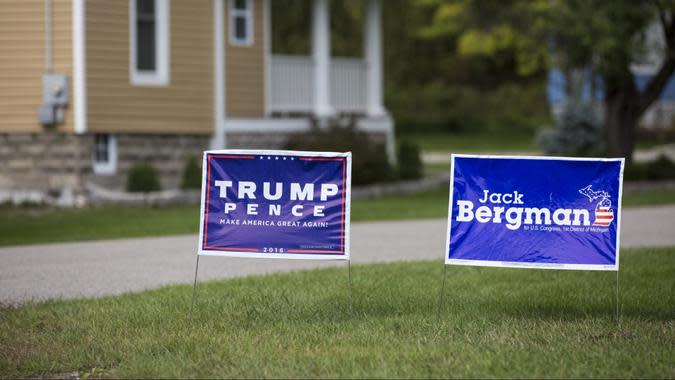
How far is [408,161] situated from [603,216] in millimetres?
15530

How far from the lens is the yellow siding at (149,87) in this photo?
2058cm

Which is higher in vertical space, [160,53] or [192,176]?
[160,53]

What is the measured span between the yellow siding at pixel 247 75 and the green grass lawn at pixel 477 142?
510 inches

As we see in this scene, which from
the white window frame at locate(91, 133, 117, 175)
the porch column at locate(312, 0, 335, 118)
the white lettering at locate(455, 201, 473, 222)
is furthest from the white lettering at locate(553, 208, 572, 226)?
the porch column at locate(312, 0, 335, 118)

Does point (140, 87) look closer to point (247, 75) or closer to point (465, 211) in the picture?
point (247, 75)

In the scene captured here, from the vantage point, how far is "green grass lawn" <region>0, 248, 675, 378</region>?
746 cm

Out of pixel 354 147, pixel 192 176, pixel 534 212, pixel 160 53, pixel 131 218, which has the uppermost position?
pixel 160 53

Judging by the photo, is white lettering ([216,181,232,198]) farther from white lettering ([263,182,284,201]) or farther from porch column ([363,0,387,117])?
porch column ([363,0,387,117])

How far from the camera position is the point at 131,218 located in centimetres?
1814

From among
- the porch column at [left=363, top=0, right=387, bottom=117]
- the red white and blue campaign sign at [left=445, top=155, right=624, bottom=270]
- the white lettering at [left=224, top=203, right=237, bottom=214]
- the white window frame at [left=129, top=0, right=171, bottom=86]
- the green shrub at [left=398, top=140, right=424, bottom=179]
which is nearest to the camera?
the red white and blue campaign sign at [left=445, top=155, right=624, bottom=270]

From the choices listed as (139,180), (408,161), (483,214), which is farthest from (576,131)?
(483,214)

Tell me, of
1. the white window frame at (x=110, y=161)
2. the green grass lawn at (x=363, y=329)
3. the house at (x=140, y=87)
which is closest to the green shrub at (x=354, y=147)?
the house at (x=140, y=87)

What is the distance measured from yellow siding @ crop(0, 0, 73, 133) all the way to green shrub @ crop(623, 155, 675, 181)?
11.4m

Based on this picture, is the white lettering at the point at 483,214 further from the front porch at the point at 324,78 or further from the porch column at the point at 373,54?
the porch column at the point at 373,54
